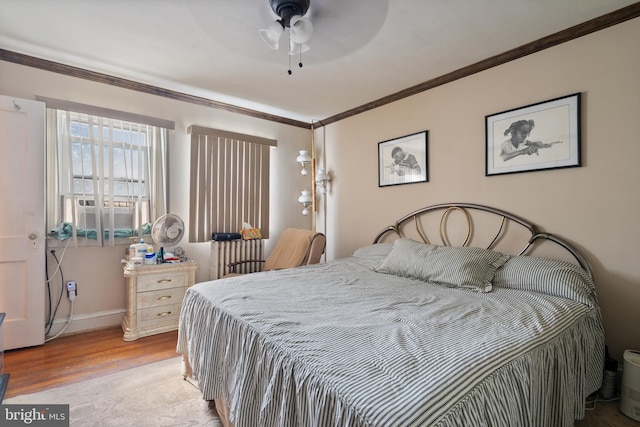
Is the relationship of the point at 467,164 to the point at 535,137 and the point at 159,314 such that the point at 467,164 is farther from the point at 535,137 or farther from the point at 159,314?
the point at 159,314

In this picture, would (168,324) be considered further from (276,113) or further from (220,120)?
(276,113)

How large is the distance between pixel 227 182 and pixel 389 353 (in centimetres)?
309

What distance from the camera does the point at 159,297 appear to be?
2908mm

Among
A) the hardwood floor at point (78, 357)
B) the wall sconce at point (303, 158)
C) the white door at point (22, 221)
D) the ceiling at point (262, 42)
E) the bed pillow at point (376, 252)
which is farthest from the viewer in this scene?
the wall sconce at point (303, 158)

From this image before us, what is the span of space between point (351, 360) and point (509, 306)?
1.14 meters

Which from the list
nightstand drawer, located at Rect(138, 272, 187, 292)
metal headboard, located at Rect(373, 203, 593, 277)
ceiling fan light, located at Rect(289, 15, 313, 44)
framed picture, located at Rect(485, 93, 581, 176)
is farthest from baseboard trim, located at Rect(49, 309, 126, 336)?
framed picture, located at Rect(485, 93, 581, 176)

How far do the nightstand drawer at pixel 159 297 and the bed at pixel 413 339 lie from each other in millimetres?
1038

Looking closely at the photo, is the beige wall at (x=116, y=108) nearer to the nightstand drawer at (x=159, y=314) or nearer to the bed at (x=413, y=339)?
the nightstand drawer at (x=159, y=314)

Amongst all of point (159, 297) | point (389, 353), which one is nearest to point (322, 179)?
point (159, 297)

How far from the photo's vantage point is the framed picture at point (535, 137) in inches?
84.5

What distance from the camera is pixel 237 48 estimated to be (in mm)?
2393

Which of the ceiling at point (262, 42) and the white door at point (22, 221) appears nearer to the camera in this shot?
the ceiling at point (262, 42)

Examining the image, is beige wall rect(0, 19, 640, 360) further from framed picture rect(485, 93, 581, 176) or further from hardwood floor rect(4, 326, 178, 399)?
hardwood floor rect(4, 326, 178, 399)

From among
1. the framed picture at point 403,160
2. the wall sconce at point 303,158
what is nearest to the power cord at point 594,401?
the framed picture at point 403,160
